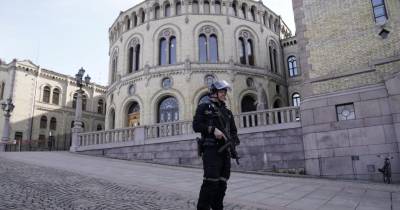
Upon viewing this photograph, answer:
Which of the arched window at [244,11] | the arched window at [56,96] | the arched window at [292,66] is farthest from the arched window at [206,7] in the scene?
the arched window at [56,96]

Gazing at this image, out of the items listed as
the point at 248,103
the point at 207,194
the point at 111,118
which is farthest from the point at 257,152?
the point at 111,118

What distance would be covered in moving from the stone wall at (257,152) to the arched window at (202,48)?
11332 mm

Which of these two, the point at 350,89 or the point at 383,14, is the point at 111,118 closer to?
A: the point at 350,89

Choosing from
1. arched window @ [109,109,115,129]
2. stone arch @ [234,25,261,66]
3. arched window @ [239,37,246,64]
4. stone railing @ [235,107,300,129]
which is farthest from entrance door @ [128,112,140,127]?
stone railing @ [235,107,300,129]

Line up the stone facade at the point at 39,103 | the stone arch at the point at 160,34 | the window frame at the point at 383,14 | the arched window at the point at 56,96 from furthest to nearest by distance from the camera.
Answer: the arched window at the point at 56,96, the stone facade at the point at 39,103, the stone arch at the point at 160,34, the window frame at the point at 383,14

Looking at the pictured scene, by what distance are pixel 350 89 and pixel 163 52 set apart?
17.7 metres

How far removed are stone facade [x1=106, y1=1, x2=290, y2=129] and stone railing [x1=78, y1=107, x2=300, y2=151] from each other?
6526 millimetres

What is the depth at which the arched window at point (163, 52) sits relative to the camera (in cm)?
2622

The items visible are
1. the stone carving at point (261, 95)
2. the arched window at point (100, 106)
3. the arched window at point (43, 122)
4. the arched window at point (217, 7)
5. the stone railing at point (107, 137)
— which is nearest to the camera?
the stone railing at point (107, 137)

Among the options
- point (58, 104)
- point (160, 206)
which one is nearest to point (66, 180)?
point (160, 206)

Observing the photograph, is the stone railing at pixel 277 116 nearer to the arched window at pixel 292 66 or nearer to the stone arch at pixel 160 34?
the stone arch at pixel 160 34

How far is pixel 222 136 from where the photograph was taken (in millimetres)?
4027

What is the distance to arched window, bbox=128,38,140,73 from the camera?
27.6m

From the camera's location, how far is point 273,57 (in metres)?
29.4
